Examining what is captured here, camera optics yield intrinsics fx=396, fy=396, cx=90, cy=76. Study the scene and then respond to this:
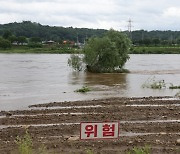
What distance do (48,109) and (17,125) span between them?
4616 millimetres

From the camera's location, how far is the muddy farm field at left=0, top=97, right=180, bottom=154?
11.2 m

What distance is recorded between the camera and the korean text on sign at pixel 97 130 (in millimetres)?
8172

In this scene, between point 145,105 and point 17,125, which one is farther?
point 145,105

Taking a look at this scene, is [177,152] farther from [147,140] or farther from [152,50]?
[152,50]

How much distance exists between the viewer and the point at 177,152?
10602 millimetres

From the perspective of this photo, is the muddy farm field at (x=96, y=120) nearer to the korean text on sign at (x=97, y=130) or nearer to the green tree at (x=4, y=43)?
the korean text on sign at (x=97, y=130)

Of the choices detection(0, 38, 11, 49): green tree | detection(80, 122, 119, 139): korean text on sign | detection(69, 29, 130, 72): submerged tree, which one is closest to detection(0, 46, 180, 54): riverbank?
detection(0, 38, 11, 49): green tree

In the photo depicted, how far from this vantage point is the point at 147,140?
12172mm

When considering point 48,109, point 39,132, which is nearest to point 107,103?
point 48,109

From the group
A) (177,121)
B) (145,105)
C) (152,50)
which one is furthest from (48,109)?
(152,50)

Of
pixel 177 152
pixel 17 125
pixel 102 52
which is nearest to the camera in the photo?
pixel 177 152

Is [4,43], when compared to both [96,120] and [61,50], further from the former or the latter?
[96,120]

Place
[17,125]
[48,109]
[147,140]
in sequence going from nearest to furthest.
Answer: [147,140], [17,125], [48,109]

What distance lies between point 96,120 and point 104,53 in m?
39.1
